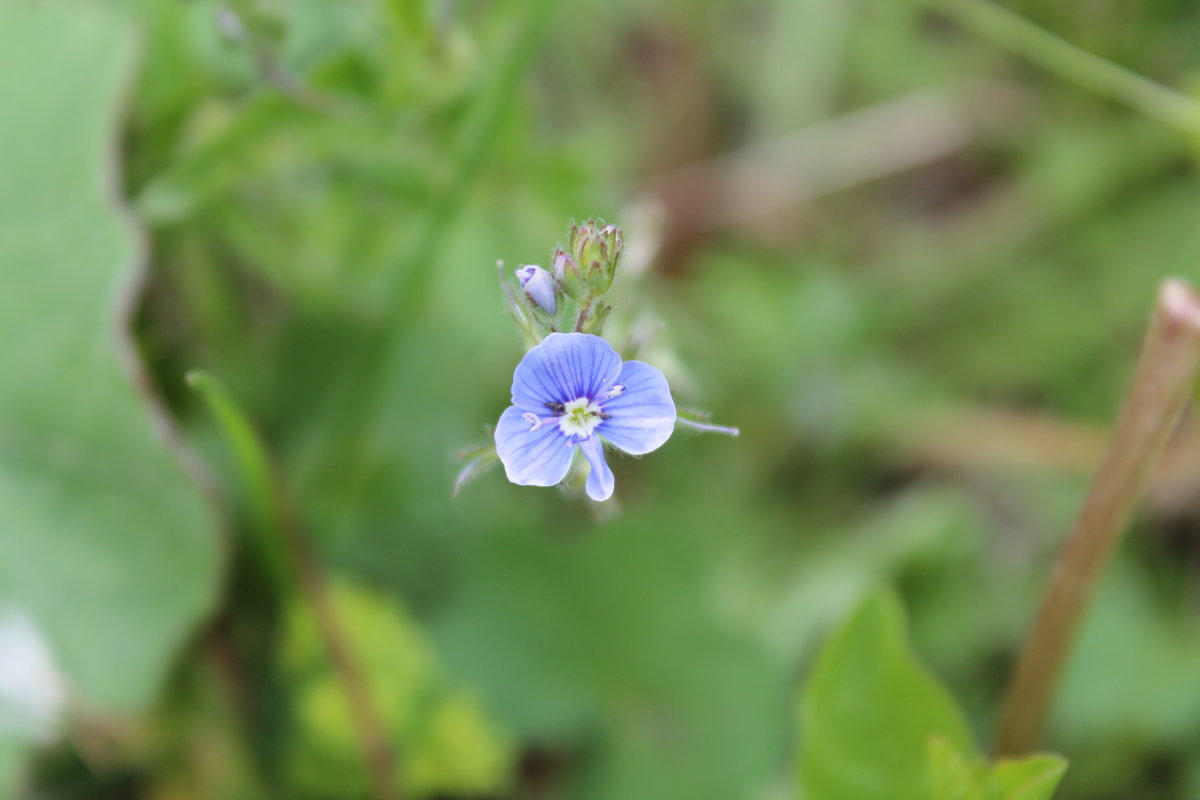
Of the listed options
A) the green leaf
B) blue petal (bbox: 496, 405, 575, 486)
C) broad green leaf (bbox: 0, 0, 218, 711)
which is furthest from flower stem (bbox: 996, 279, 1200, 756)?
broad green leaf (bbox: 0, 0, 218, 711)

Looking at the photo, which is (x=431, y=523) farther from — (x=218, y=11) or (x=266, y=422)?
(x=218, y=11)

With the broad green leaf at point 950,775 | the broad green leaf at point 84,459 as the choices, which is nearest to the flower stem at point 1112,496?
the broad green leaf at point 950,775

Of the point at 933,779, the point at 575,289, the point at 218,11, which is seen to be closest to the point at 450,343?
the point at 218,11

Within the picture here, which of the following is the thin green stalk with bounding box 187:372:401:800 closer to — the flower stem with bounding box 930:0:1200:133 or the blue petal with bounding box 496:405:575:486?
the blue petal with bounding box 496:405:575:486

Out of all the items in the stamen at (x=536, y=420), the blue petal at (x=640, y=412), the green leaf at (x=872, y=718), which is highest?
the stamen at (x=536, y=420)

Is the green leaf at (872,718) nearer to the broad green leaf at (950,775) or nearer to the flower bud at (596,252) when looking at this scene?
the broad green leaf at (950,775)

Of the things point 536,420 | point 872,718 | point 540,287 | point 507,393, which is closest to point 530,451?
point 536,420
